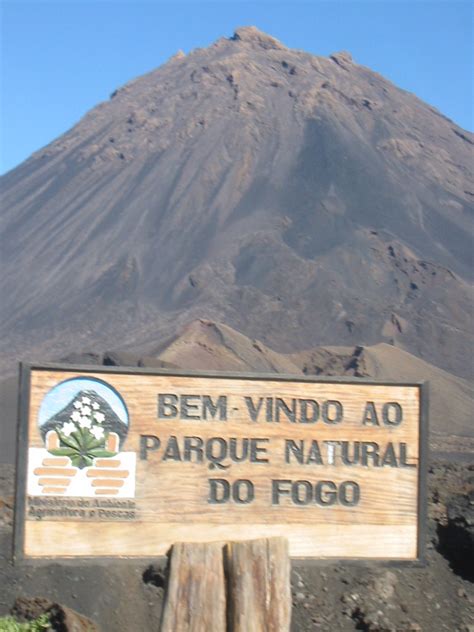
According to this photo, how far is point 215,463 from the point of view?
11.6ft

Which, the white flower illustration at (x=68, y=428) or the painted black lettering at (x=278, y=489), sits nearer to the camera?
the white flower illustration at (x=68, y=428)

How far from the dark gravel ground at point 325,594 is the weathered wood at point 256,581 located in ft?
10.2

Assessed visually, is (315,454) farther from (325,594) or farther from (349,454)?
(325,594)

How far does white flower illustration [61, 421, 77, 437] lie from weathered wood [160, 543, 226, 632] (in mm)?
515

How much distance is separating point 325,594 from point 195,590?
3836 mm

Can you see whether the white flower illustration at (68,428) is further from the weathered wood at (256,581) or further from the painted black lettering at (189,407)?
the weathered wood at (256,581)

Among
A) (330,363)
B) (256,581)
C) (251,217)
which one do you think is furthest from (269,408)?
(251,217)

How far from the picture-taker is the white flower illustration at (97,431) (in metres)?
3.41

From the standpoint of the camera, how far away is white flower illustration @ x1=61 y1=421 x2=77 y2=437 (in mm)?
3389

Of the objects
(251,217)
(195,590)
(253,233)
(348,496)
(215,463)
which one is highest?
(251,217)

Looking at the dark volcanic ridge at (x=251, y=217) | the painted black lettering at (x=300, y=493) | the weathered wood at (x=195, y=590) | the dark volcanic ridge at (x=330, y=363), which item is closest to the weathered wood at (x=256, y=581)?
the weathered wood at (x=195, y=590)

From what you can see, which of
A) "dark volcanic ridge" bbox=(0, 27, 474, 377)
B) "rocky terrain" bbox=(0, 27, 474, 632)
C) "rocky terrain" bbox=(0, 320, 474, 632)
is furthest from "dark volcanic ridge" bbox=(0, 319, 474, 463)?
"rocky terrain" bbox=(0, 320, 474, 632)

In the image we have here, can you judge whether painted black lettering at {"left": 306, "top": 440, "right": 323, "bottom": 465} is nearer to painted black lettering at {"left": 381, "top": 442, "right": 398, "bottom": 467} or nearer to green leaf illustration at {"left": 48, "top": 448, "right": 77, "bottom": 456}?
painted black lettering at {"left": 381, "top": 442, "right": 398, "bottom": 467}

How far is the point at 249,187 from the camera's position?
58.1 m
